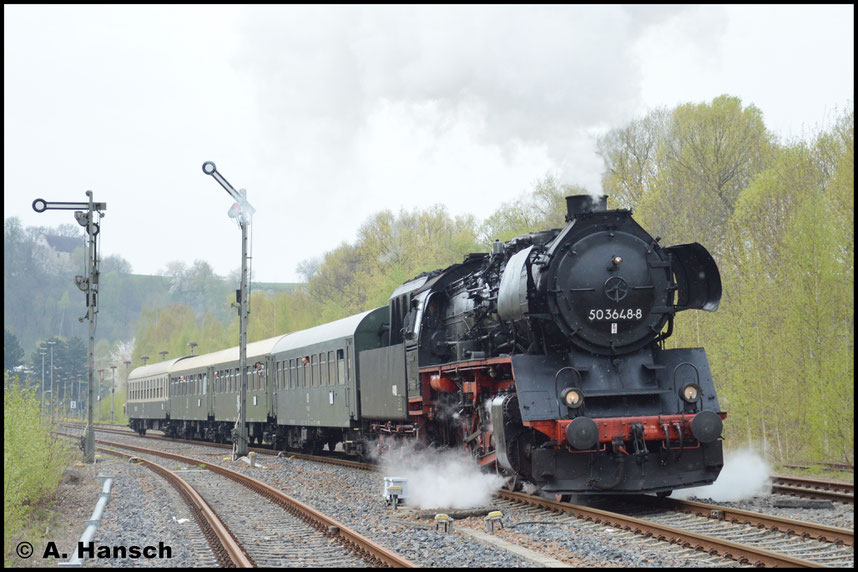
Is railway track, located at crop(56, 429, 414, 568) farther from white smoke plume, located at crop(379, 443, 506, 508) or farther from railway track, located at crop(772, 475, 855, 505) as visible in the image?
railway track, located at crop(772, 475, 855, 505)

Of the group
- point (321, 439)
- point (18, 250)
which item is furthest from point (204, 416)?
point (18, 250)

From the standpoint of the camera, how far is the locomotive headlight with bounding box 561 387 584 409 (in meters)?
9.60

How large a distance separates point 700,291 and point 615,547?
4.23m

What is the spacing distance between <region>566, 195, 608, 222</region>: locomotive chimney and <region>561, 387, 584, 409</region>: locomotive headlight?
7.05ft

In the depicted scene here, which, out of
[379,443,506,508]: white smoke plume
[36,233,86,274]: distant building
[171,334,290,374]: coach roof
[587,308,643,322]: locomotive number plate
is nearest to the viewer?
[587,308,643,322]: locomotive number plate

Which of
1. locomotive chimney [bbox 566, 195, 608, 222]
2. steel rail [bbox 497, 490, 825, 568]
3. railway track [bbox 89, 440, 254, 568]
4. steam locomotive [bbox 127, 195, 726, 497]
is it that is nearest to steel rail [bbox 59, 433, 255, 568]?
railway track [bbox 89, 440, 254, 568]

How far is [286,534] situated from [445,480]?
10.6 ft

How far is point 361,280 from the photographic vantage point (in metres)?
46.0

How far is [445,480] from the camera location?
11.9 m

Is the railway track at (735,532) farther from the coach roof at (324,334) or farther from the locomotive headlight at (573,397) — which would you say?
the coach roof at (324,334)

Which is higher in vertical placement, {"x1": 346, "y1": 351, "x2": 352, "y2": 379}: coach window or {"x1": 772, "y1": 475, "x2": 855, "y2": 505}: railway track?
{"x1": 346, "y1": 351, "x2": 352, "y2": 379}: coach window

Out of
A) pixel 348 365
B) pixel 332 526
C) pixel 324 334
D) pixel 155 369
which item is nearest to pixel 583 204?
pixel 332 526

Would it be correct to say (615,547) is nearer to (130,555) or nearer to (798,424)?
(130,555)

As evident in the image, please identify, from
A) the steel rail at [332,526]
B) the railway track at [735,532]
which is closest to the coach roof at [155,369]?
the steel rail at [332,526]
